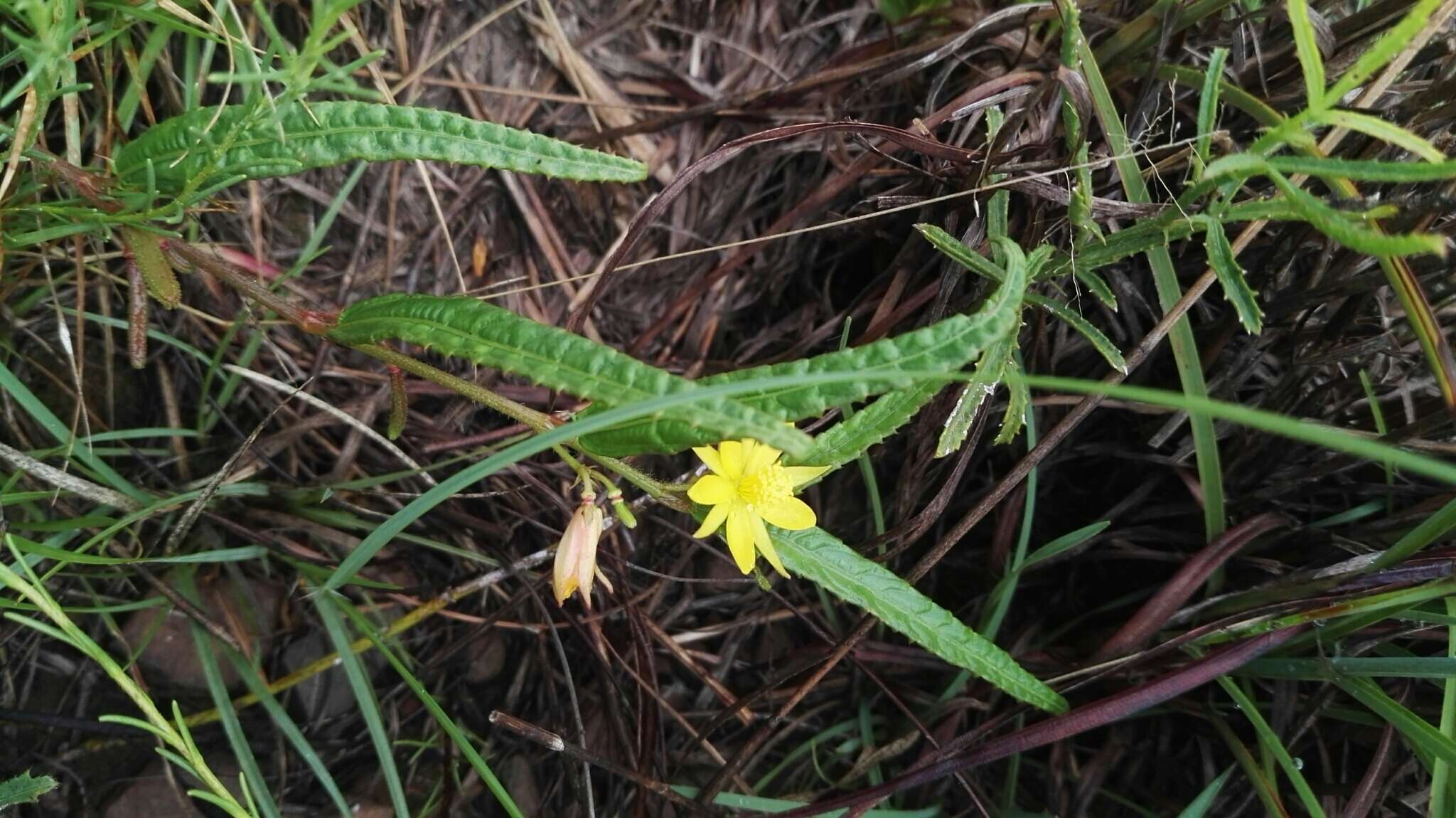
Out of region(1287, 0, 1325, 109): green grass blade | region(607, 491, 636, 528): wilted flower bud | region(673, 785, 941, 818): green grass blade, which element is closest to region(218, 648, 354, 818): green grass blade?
region(673, 785, 941, 818): green grass blade

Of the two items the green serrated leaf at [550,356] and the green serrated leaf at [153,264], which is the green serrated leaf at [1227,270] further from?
the green serrated leaf at [153,264]

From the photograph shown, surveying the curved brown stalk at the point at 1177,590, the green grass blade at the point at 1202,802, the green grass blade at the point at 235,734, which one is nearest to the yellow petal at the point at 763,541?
the curved brown stalk at the point at 1177,590

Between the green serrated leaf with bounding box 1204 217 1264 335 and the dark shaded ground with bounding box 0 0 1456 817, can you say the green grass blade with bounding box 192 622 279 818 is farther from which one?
the green serrated leaf with bounding box 1204 217 1264 335

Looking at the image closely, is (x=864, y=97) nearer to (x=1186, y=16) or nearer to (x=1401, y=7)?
(x=1186, y=16)

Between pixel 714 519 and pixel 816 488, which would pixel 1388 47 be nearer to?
pixel 714 519

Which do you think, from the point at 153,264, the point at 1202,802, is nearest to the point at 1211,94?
the point at 1202,802

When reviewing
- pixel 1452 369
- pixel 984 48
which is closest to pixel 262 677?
pixel 984 48
